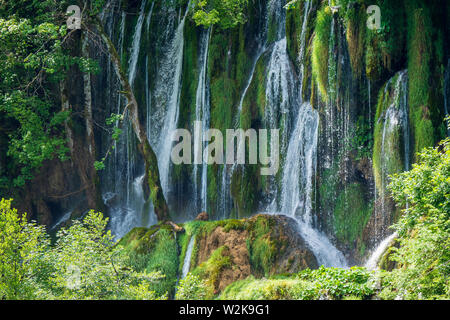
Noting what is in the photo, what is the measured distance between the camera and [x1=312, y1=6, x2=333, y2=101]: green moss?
1481 centimetres

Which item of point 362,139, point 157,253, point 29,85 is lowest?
point 157,253

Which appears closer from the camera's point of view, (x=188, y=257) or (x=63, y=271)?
(x=63, y=271)

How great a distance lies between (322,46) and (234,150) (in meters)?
4.72

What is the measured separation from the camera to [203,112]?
19172 millimetres

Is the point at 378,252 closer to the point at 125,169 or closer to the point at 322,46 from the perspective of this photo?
the point at 322,46

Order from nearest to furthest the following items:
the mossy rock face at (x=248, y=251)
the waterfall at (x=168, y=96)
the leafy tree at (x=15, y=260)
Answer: the leafy tree at (x=15, y=260), the mossy rock face at (x=248, y=251), the waterfall at (x=168, y=96)

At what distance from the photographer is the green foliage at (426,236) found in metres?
8.62

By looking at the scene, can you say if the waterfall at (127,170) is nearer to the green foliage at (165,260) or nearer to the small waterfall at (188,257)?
the green foliage at (165,260)

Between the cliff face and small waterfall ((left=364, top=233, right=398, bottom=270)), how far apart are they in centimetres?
50

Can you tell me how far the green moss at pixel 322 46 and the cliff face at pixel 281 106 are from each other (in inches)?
1.3

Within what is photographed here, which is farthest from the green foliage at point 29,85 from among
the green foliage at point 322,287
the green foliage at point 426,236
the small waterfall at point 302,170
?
the green foliage at point 426,236

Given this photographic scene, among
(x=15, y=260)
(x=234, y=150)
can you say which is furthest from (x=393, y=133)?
(x=15, y=260)

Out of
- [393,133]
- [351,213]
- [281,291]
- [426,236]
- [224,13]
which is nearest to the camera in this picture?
[426,236]

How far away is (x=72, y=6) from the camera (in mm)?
18375
